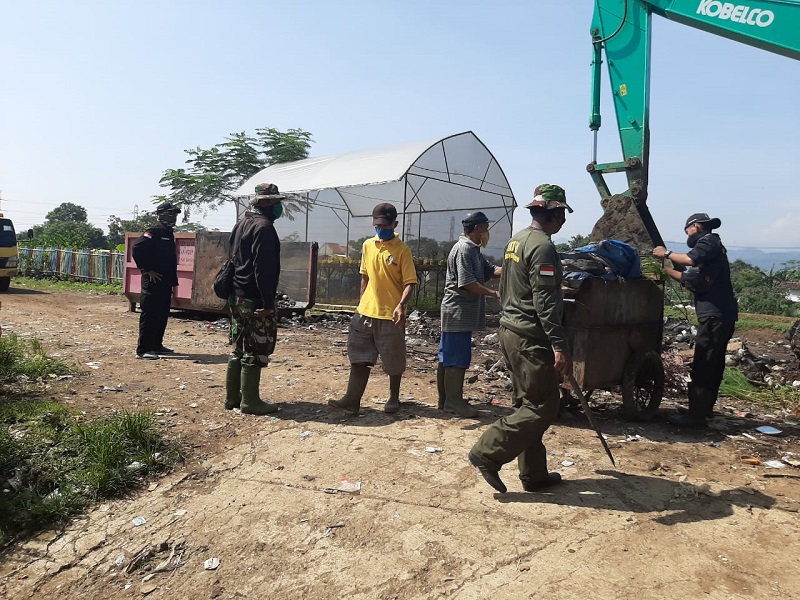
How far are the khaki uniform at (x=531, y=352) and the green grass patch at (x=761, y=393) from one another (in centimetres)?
355

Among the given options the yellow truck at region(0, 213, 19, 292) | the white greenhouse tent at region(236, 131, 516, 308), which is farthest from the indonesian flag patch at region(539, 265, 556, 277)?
the yellow truck at region(0, 213, 19, 292)

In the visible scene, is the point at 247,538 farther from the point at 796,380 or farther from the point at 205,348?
the point at 796,380

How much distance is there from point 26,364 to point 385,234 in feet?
13.2

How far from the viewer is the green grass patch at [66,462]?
324cm

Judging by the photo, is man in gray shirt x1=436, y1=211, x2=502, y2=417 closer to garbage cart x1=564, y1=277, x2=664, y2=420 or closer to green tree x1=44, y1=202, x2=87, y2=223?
garbage cart x1=564, y1=277, x2=664, y2=420

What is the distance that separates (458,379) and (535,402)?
5.55 ft

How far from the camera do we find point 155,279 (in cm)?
716

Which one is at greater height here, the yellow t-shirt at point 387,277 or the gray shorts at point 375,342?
the yellow t-shirt at point 387,277

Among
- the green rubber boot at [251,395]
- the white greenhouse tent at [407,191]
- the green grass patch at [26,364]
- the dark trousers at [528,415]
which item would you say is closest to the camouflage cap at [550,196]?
the dark trousers at [528,415]

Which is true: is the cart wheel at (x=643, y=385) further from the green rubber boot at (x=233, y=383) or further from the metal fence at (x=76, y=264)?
the metal fence at (x=76, y=264)

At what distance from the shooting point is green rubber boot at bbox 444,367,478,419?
4.77 m

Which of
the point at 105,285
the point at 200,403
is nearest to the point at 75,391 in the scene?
the point at 200,403

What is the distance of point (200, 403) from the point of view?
5.07 metres

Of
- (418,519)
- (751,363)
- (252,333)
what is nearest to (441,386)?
(252,333)
